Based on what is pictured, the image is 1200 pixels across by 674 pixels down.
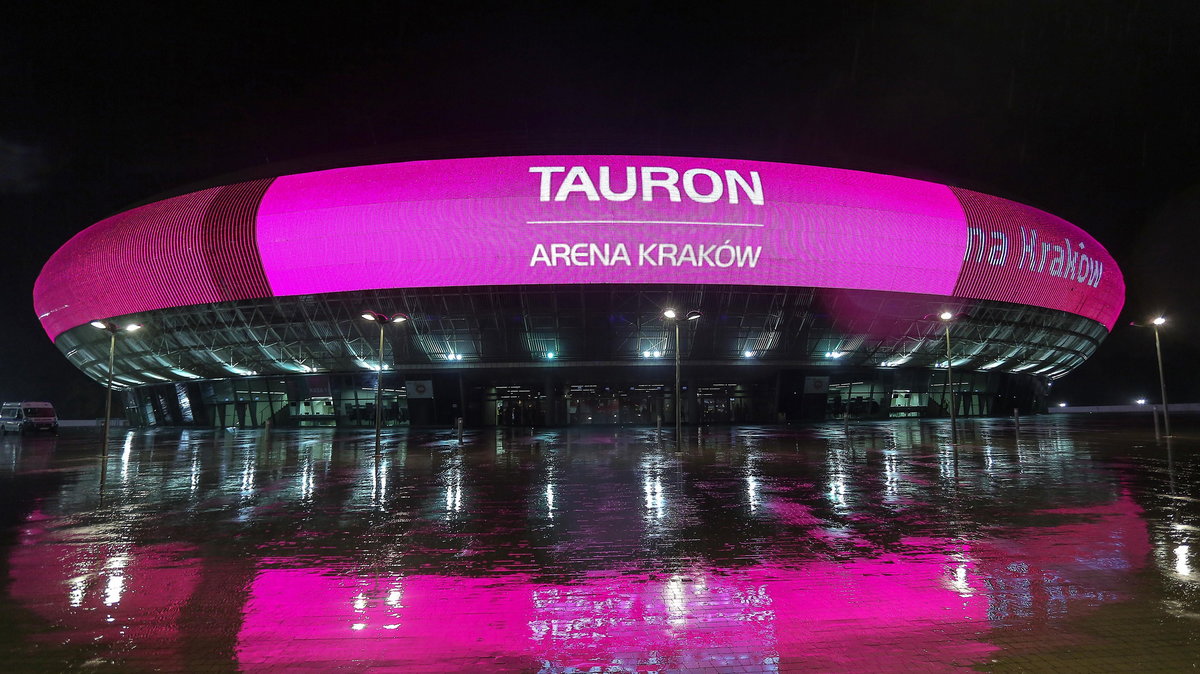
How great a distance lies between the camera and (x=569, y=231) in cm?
3141

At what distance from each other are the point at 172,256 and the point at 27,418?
15.9m

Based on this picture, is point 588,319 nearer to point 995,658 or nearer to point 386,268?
point 386,268

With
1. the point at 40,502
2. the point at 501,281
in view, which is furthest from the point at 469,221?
the point at 40,502

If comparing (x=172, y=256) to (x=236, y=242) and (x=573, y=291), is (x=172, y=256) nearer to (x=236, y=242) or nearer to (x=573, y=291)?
(x=236, y=242)

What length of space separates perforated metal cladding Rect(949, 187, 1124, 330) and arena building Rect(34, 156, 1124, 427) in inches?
7.9

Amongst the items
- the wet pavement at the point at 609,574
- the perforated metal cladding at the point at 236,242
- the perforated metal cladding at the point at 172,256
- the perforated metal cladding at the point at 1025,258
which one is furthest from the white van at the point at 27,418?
the perforated metal cladding at the point at 1025,258

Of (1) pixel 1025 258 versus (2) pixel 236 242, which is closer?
(2) pixel 236 242

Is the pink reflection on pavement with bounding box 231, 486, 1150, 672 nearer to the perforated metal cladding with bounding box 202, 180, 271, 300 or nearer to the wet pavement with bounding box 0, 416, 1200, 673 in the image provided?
the wet pavement with bounding box 0, 416, 1200, 673

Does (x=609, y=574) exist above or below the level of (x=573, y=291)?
below

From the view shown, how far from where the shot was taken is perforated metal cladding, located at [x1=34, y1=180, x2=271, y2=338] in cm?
3472

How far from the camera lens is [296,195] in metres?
33.8

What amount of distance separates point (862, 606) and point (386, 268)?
106 feet

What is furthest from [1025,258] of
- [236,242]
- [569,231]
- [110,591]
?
[236,242]

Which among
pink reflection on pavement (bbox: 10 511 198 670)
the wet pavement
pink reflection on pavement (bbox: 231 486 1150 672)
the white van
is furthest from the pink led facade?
pink reflection on pavement (bbox: 231 486 1150 672)
